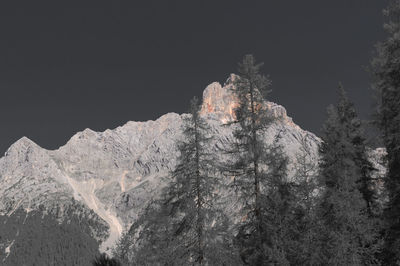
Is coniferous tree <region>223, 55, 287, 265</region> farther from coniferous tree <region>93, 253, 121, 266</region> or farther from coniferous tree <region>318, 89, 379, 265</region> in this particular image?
coniferous tree <region>93, 253, 121, 266</region>

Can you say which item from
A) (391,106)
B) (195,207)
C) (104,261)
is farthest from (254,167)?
(104,261)

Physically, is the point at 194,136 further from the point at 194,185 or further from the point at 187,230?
the point at 187,230

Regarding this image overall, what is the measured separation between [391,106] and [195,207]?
992 centimetres

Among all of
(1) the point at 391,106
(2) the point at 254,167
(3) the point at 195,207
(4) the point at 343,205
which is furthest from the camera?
(3) the point at 195,207

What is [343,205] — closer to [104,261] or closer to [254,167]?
[254,167]

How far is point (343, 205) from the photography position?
16031 mm

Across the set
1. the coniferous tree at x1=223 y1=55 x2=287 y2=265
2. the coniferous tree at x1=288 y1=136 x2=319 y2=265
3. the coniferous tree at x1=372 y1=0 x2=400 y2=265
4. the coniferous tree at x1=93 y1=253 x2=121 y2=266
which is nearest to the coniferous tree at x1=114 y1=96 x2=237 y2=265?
the coniferous tree at x1=223 y1=55 x2=287 y2=265

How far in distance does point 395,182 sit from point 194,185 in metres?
9.02

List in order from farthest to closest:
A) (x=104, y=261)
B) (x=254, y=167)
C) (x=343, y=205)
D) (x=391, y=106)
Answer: (x=254, y=167) → (x=343, y=205) → (x=391, y=106) → (x=104, y=261)

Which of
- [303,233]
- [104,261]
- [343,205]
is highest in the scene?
[343,205]

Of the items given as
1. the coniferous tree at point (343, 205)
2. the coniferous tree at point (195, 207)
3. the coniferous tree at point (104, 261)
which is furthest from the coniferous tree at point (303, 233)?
the coniferous tree at point (104, 261)

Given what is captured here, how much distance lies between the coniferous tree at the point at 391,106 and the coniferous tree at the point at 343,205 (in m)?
1.05

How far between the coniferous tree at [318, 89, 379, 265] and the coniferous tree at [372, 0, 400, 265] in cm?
105

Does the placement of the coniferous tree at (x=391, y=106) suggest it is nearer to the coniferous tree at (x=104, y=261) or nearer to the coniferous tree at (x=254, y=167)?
the coniferous tree at (x=254, y=167)
